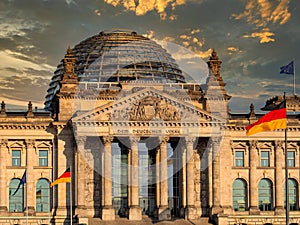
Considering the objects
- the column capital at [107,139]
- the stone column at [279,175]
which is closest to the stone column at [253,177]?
the stone column at [279,175]

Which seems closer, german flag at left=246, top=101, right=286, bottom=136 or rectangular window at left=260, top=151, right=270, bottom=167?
german flag at left=246, top=101, right=286, bottom=136

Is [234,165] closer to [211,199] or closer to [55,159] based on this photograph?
[211,199]

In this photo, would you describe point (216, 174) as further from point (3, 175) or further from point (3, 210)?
point (3, 210)

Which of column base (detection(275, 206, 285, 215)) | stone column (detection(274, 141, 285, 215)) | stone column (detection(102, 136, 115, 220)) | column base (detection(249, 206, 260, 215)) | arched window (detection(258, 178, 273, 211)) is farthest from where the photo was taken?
arched window (detection(258, 178, 273, 211))

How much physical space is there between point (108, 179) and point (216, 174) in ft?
46.5

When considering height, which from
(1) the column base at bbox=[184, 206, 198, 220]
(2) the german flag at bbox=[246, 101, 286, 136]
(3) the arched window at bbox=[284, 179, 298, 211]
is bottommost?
(1) the column base at bbox=[184, 206, 198, 220]

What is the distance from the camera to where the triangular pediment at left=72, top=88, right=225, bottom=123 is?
3671 inches

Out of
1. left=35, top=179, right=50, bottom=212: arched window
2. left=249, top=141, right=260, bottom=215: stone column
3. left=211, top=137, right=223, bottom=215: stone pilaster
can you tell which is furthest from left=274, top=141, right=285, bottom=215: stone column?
left=35, top=179, right=50, bottom=212: arched window

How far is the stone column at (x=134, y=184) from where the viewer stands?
93250 mm

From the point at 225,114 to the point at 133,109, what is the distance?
12658 mm

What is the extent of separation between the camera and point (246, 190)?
102 m

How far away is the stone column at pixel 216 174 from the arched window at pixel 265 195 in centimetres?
828

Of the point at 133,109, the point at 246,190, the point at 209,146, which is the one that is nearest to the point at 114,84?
the point at 133,109

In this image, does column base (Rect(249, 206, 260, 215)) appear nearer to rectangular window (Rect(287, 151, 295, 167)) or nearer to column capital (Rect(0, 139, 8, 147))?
rectangular window (Rect(287, 151, 295, 167))
